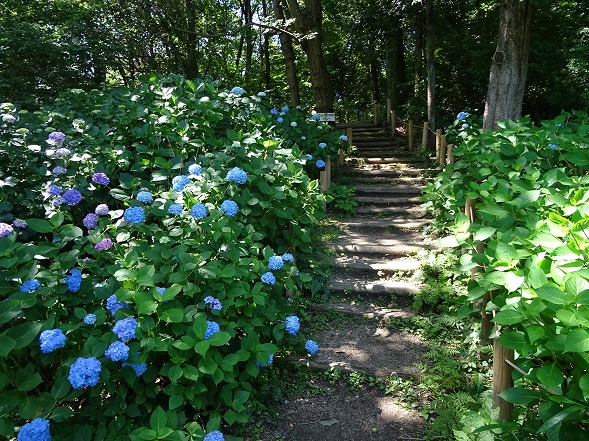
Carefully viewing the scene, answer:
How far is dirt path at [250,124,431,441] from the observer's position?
8.62 feet

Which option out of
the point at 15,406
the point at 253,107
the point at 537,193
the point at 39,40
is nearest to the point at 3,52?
the point at 39,40

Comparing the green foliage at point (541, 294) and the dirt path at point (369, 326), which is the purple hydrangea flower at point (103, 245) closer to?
the dirt path at point (369, 326)

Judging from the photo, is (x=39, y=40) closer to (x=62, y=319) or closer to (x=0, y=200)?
(x=0, y=200)

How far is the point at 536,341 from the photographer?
1434mm

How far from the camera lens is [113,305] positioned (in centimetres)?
205

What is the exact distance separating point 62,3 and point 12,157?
10143 millimetres

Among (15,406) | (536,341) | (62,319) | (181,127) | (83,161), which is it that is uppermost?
(181,127)

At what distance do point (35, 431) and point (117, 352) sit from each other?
40 cm

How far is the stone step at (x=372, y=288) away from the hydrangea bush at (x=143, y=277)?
742mm

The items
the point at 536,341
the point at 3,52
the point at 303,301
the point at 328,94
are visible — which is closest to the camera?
the point at 536,341

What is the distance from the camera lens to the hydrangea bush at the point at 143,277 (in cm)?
188

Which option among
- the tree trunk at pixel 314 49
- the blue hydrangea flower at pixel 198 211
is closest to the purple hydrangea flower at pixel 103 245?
the blue hydrangea flower at pixel 198 211

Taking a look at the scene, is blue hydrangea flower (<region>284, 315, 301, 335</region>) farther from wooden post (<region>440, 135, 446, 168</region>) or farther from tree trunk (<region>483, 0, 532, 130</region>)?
wooden post (<region>440, 135, 446, 168</region>)

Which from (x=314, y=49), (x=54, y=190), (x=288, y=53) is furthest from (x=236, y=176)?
(x=288, y=53)
